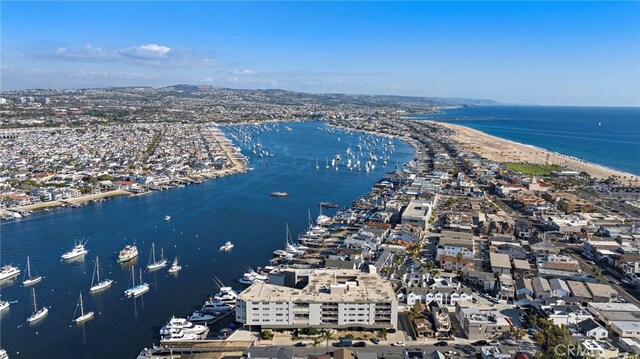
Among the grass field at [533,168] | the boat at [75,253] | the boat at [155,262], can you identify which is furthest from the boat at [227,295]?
the grass field at [533,168]

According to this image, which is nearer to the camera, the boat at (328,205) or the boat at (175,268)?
the boat at (175,268)

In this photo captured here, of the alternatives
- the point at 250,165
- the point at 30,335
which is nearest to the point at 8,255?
the point at 30,335

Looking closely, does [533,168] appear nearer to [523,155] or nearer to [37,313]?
[523,155]

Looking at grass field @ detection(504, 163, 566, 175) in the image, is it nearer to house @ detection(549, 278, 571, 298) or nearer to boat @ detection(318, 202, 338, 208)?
boat @ detection(318, 202, 338, 208)

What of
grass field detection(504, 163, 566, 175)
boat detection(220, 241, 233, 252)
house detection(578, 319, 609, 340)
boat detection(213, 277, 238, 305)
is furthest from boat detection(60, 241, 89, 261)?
grass field detection(504, 163, 566, 175)

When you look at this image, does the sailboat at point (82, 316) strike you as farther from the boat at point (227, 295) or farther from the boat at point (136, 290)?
the boat at point (227, 295)

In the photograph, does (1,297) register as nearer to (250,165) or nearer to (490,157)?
(250,165)
